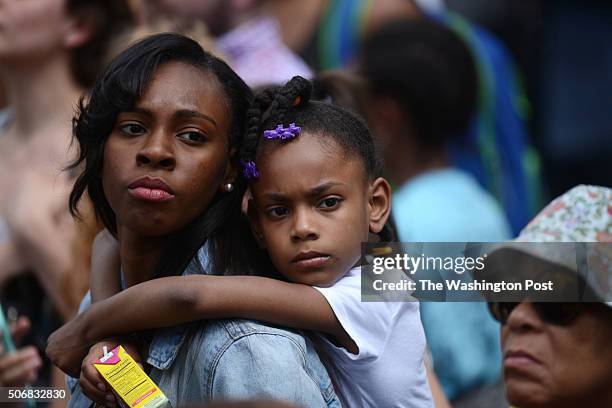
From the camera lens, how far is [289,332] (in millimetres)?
2340

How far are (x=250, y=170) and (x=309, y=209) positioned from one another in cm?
14

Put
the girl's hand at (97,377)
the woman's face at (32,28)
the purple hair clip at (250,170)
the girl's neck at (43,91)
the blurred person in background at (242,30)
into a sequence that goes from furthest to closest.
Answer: the blurred person in background at (242,30)
the girl's neck at (43,91)
the woman's face at (32,28)
the purple hair clip at (250,170)
the girl's hand at (97,377)

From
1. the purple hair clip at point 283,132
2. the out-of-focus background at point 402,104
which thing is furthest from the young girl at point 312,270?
the out-of-focus background at point 402,104

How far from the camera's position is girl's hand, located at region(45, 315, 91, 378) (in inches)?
98.1

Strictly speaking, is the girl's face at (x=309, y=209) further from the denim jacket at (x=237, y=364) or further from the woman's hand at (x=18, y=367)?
the woman's hand at (x=18, y=367)

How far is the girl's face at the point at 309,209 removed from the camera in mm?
2418

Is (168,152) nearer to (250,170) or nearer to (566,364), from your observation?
(250,170)

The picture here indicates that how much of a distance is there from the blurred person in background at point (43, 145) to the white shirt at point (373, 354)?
5.78 ft

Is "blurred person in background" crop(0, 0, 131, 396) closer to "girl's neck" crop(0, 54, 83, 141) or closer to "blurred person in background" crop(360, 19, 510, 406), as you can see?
"girl's neck" crop(0, 54, 83, 141)

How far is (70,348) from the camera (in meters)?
2.51

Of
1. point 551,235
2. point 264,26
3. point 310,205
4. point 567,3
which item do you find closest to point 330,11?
point 264,26

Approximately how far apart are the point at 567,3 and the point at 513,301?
348cm

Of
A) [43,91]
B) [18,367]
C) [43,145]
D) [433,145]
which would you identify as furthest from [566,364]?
[43,91]

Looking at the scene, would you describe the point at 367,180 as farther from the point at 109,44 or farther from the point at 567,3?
the point at 567,3
